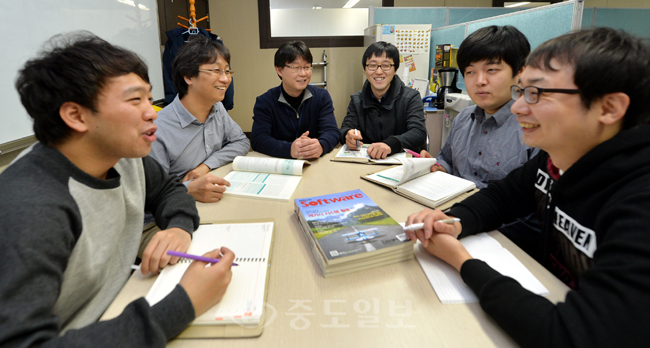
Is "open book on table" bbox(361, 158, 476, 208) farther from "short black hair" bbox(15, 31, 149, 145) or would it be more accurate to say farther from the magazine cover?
"short black hair" bbox(15, 31, 149, 145)

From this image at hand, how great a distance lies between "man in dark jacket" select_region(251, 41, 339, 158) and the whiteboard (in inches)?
29.0

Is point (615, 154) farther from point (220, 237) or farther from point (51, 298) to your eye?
point (51, 298)

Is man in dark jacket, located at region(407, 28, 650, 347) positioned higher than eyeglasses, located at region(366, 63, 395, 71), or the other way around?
eyeglasses, located at region(366, 63, 395, 71)

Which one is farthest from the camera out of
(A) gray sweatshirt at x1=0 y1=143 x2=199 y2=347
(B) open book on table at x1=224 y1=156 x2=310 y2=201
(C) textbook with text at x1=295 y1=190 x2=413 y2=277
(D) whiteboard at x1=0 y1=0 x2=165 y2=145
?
(D) whiteboard at x1=0 y1=0 x2=165 y2=145

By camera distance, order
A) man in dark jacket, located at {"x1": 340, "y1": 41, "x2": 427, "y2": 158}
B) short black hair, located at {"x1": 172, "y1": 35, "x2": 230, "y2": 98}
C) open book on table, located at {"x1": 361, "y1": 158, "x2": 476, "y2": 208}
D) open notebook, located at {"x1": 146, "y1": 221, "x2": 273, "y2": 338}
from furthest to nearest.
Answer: man in dark jacket, located at {"x1": 340, "y1": 41, "x2": 427, "y2": 158} → short black hair, located at {"x1": 172, "y1": 35, "x2": 230, "y2": 98} → open book on table, located at {"x1": 361, "y1": 158, "x2": 476, "y2": 208} → open notebook, located at {"x1": 146, "y1": 221, "x2": 273, "y2": 338}

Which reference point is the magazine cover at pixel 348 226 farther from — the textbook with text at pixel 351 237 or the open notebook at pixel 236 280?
the open notebook at pixel 236 280

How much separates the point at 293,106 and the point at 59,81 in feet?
5.31

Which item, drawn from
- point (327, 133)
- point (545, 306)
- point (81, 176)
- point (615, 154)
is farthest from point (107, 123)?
point (327, 133)

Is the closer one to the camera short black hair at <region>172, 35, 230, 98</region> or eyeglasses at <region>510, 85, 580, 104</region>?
eyeglasses at <region>510, 85, 580, 104</region>

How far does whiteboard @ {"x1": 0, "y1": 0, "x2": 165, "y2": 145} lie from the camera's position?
1.50m

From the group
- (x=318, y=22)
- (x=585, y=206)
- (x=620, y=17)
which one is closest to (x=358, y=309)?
(x=585, y=206)

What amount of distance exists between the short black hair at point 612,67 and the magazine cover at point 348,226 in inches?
20.6

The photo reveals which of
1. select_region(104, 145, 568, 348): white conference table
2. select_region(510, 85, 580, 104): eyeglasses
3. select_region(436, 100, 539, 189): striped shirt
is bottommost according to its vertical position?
select_region(104, 145, 568, 348): white conference table

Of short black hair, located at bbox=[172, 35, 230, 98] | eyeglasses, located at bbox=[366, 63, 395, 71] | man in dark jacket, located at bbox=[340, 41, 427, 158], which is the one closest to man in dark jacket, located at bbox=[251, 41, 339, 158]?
man in dark jacket, located at bbox=[340, 41, 427, 158]
